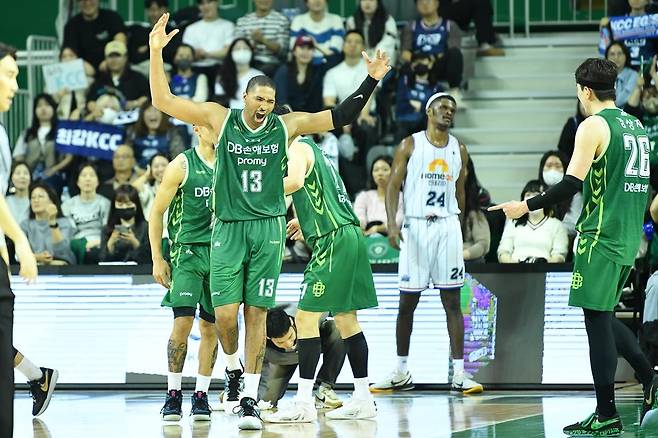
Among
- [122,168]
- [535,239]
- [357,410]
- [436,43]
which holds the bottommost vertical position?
[357,410]

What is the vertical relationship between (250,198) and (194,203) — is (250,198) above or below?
above

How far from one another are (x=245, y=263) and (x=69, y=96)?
828cm

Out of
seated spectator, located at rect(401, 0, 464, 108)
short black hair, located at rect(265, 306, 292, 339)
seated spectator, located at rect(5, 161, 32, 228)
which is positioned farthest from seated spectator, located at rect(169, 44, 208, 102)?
short black hair, located at rect(265, 306, 292, 339)

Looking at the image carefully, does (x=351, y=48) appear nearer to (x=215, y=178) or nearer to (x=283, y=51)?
(x=283, y=51)

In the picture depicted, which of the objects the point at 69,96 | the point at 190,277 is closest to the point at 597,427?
the point at 190,277

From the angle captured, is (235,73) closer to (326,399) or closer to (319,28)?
(319,28)

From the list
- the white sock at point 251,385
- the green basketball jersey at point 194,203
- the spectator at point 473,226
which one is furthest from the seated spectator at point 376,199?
the white sock at point 251,385

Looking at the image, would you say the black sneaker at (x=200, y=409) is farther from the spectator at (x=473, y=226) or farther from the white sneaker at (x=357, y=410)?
the spectator at (x=473, y=226)

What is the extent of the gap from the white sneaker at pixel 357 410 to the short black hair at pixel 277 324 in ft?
3.02

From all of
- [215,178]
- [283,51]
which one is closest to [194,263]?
[215,178]

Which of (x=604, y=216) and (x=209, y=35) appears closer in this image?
(x=604, y=216)

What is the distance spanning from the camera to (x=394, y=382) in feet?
36.7

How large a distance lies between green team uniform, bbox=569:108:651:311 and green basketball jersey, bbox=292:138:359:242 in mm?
1911

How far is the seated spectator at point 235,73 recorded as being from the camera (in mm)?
15352
